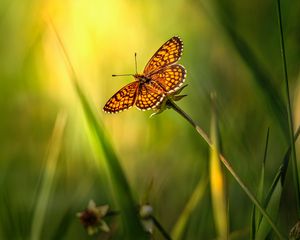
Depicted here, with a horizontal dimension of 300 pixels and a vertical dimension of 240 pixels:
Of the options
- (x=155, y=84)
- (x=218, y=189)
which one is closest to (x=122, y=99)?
(x=155, y=84)

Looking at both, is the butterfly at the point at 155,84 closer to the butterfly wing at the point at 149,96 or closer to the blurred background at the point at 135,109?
the butterfly wing at the point at 149,96

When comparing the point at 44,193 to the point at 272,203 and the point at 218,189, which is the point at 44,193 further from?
the point at 272,203

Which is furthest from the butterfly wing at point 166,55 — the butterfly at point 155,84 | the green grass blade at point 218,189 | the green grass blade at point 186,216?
the green grass blade at point 186,216

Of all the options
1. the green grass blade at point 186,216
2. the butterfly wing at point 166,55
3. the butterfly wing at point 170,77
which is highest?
Answer: the butterfly wing at point 166,55

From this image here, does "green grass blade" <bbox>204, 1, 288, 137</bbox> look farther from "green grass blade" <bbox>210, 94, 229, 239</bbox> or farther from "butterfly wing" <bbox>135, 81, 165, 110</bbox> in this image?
"butterfly wing" <bbox>135, 81, 165, 110</bbox>

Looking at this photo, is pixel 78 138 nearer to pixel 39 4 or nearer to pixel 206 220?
pixel 206 220

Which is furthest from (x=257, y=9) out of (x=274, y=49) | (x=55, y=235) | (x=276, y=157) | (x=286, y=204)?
(x=55, y=235)
